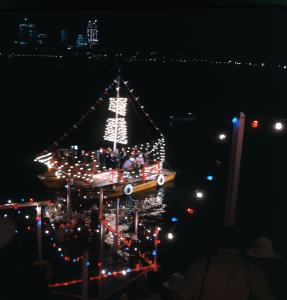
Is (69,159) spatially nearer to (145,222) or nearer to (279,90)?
(145,222)

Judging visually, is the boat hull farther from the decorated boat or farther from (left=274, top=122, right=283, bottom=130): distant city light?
(left=274, top=122, right=283, bottom=130): distant city light

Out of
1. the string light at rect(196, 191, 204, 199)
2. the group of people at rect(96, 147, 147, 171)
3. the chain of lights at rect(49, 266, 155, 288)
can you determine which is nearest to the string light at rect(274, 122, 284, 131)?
the string light at rect(196, 191, 204, 199)

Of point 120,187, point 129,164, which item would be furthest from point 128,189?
point 129,164

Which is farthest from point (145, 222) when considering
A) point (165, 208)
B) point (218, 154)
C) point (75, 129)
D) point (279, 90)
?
point (75, 129)

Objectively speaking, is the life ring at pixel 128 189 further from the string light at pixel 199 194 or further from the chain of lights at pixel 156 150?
the string light at pixel 199 194

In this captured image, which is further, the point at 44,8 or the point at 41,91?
the point at 41,91

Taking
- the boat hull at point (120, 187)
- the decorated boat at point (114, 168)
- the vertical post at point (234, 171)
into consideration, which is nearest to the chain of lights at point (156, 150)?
the decorated boat at point (114, 168)

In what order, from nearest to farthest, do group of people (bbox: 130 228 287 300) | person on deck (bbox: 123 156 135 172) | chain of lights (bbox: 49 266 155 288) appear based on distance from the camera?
1. group of people (bbox: 130 228 287 300)
2. chain of lights (bbox: 49 266 155 288)
3. person on deck (bbox: 123 156 135 172)
